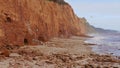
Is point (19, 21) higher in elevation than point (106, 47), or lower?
higher

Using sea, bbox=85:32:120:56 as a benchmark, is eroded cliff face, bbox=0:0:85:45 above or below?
above

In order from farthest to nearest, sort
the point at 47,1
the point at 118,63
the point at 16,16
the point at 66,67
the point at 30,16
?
the point at 47,1
the point at 30,16
the point at 16,16
the point at 118,63
the point at 66,67

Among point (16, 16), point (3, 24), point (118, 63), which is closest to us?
point (118, 63)

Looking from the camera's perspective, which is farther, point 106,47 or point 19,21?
point 106,47

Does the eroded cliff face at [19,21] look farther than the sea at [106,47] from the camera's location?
No

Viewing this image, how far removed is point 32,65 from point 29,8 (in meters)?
19.7

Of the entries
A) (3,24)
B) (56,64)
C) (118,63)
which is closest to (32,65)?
(56,64)

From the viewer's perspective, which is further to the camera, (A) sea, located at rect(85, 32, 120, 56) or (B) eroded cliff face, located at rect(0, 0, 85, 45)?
(A) sea, located at rect(85, 32, 120, 56)

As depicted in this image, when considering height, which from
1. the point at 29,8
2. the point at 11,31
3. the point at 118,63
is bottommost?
the point at 118,63

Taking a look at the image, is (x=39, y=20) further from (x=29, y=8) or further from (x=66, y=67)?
(x=66, y=67)

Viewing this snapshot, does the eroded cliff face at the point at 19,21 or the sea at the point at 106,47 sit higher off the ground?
the eroded cliff face at the point at 19,21

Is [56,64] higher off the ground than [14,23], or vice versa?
[14,23]

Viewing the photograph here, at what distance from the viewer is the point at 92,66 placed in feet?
63.1

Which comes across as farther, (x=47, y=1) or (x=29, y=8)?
(x=47, y=1)
